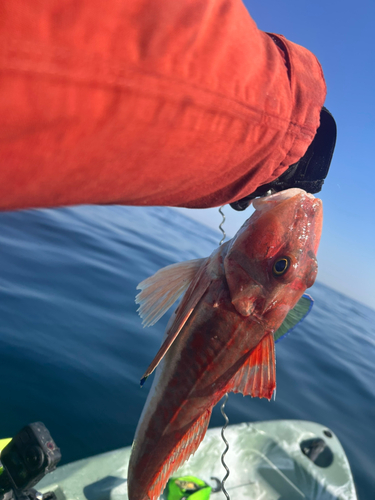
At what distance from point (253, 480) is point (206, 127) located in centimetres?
579

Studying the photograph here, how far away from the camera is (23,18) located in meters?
0.68

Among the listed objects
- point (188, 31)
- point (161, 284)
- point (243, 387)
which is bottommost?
point (243, 387)

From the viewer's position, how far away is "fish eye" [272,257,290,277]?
2104mm

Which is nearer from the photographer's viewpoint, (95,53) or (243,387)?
(95,53)

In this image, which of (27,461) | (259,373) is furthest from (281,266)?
(27,461)

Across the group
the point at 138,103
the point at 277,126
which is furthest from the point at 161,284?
the point at 138,103

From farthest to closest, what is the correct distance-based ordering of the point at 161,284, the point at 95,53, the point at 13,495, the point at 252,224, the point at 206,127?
1. the point at 13,495
2. the point at 161,284
3. the point at 252,224
4. the point at 206,127
5. the point at 95,53

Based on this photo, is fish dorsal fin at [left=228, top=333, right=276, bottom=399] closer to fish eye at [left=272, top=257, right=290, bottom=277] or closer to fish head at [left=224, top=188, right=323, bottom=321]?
fish head at [left=224, top=188, right=323, bottom=321]

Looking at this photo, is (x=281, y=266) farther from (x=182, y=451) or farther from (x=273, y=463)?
(x=273, y=463)

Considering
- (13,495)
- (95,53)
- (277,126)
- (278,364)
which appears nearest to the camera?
(95,53)

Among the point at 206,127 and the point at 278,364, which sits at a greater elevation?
the point at 206,127

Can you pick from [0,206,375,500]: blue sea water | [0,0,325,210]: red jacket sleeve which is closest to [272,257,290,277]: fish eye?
[0,0,325,210]: red jacket sleeve

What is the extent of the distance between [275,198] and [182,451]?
1.98m

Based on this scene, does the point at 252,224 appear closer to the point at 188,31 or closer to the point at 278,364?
the point at 188,31
